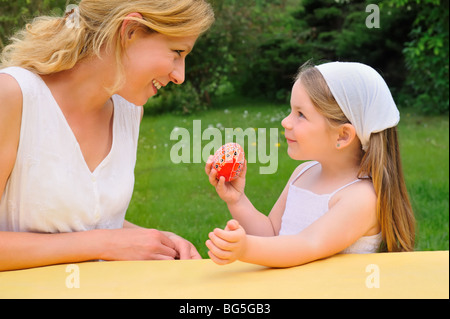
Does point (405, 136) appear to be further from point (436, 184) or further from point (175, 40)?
point (175, 40)

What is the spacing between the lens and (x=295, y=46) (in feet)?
16.6

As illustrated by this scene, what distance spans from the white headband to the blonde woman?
1.61 feet

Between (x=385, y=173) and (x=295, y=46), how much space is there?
343cm

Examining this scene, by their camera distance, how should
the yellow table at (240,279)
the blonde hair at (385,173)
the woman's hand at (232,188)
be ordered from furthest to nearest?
the woman's hand at (232,188) → the blonde hair at (385,173) → the yellow table at (240,279)

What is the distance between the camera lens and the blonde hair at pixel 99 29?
1.83m

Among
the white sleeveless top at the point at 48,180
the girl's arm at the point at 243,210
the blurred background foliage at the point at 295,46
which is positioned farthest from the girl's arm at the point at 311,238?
the blurred background foliage at the point at 295,46

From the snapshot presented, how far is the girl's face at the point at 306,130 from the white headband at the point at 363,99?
0.08 meters

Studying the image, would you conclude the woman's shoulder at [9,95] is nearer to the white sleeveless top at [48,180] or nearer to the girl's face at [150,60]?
the white sleeveless top at [48,180]

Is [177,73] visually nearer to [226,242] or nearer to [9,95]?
[9,95]

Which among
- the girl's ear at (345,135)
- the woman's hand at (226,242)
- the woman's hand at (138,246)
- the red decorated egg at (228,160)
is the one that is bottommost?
the woman's hand at (138,246)

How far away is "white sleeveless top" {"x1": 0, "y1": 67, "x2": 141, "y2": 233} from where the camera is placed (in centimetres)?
175

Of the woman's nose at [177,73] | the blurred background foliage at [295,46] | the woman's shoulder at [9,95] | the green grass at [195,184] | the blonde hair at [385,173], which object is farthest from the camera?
the blurred background foliage at [295,46]

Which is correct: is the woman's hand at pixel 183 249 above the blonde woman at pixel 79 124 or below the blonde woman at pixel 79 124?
below
